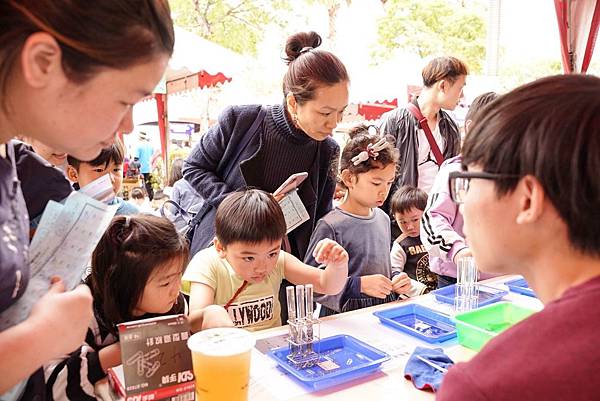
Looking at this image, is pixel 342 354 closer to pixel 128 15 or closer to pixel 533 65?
pixel 128 15

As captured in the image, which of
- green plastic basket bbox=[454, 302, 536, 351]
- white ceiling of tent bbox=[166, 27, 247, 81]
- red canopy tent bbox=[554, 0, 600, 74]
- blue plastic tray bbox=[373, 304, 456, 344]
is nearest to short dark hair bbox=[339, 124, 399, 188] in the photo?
blue plastic tray bbox=[373, 304, 456, 344]

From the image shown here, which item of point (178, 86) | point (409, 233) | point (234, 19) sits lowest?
point (409, 233)

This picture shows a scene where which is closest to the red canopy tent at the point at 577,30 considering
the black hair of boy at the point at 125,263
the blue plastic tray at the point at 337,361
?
the blue plastic tray at the point at 337,361

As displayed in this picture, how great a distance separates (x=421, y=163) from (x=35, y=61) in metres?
2.70

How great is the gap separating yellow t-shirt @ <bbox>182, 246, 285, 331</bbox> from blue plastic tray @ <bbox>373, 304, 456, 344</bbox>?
1.18ft

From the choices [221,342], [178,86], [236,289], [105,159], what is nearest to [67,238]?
[221,342]

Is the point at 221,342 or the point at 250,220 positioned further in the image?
the point at 250,220

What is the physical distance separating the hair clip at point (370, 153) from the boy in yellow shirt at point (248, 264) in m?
0.56

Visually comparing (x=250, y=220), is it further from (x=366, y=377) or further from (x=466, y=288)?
(x=466, y=288)

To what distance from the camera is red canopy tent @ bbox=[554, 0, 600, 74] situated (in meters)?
4.23

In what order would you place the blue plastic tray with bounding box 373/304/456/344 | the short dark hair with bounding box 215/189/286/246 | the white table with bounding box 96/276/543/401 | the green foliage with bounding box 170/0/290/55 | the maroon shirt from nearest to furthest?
the maroon shirt, the white table with bounding box 96/276/543/401, the blue plastic tray with bounding box 373/304/456/344, the short dark hair with bounding box 215/189/286/246, the green foliage with bounding box 170/0/290/55

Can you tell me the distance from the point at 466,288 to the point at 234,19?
31.4 feet

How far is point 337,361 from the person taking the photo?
130cm

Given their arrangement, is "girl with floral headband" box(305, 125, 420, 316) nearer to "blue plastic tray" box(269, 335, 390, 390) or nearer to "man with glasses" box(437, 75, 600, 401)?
"blue plastic tray" box(269, 335, 390, 390)
